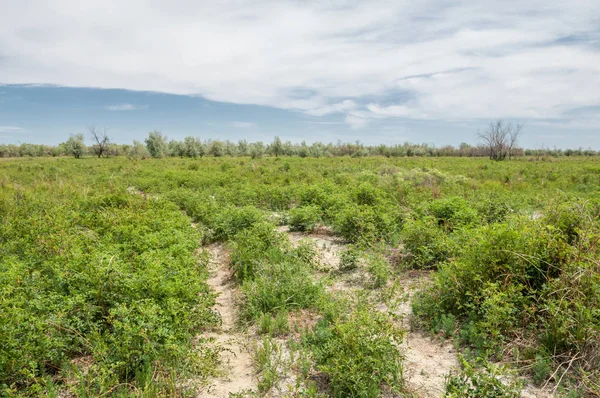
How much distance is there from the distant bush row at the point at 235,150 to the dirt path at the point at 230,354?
56089mm

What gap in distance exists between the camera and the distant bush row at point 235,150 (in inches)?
2547

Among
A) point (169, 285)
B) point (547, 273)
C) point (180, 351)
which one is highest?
point (547, 273)

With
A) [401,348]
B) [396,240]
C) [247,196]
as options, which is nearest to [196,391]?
[401,348]

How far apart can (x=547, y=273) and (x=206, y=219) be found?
28.8 feet

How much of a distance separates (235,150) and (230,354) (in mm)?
81154

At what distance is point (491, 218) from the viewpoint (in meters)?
9.56

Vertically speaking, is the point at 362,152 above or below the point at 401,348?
above

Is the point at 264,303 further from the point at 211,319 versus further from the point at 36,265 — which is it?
the point at 36,265

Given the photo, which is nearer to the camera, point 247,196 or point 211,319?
point 211,319

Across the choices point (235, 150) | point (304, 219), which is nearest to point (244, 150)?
point (235, 150)

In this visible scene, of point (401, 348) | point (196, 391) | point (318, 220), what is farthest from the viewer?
point (318, 220)

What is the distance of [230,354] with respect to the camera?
4.65 m

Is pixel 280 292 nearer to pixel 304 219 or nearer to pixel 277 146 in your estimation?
pixel 304 219

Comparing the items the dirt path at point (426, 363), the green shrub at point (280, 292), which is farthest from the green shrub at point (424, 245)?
the green shrub at point (280, 292)
